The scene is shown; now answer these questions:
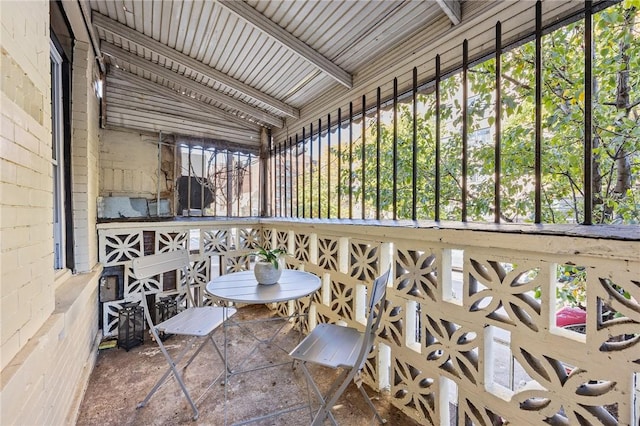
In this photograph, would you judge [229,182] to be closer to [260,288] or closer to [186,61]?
[186,61]

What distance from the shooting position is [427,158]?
401 cm

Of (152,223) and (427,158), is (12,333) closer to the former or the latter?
(152,223)

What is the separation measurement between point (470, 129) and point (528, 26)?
104 cm

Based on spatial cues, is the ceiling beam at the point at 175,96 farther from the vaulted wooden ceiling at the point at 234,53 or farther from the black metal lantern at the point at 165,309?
the black metal lantern at the point at 165,309

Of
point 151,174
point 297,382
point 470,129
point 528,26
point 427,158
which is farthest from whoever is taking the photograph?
point 151,174

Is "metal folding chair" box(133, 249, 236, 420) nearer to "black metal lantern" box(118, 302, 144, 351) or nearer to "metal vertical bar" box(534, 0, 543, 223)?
"black metal lantern" box(118, 302, 144, 351)

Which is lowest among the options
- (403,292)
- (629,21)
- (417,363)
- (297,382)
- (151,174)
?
(297,382)

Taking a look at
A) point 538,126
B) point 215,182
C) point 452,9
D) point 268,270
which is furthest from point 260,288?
point 215,182

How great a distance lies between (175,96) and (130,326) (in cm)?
345

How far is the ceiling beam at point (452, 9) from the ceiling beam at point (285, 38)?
1.28 meters

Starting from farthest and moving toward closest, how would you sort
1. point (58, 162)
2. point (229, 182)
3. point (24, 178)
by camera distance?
point (229, 182)
point (58, 162)
point (24, 178)

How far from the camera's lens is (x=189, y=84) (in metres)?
4.05

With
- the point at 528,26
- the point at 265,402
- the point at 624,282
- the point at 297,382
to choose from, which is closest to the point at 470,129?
the point at 528,26

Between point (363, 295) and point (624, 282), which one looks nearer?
point (624, 282)
